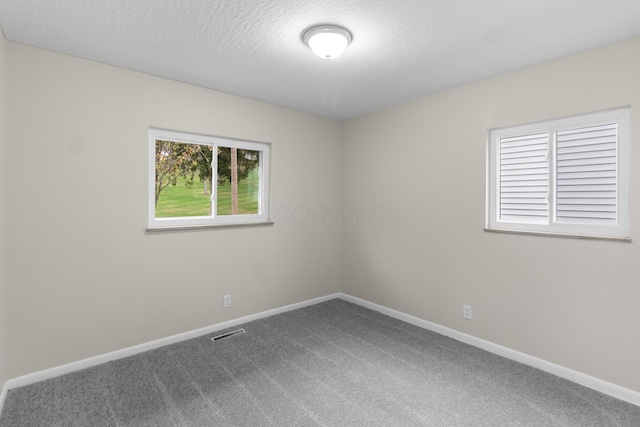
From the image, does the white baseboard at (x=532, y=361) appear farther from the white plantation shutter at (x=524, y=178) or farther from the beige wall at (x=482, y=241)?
the white plantation shutter at (x=524, y=178)

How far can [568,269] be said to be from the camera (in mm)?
2426

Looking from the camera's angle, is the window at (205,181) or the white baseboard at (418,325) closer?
the white baseboard at (418,325)

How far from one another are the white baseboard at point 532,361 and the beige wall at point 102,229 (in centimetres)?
168

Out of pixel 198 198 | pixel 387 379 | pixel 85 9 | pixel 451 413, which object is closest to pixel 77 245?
pixel 198 198

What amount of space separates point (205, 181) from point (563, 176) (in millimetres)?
3125

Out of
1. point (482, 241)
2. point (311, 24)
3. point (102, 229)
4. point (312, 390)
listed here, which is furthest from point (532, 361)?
point (102, 229)

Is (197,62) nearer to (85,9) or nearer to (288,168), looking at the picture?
(85,9)

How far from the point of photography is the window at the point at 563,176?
88.4 inches

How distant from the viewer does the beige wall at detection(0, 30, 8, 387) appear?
82.4 inches

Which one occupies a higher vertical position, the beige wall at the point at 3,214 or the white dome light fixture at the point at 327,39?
the white dome light fixture at the point at 327,39

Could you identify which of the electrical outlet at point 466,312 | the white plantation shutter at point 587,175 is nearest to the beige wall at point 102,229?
the electrical outlet at point 466,312

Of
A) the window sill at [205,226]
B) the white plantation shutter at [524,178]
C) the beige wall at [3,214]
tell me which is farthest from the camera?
the window sill at [205,226]

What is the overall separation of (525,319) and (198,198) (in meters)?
3.11

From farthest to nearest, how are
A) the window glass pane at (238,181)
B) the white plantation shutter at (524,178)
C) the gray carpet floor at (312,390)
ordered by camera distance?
1. the window glass pane at (238,181)
2. the white plantation shutter at (524,178)
3. the gray carpet floor at (312,390)
